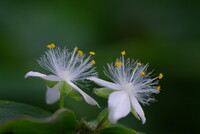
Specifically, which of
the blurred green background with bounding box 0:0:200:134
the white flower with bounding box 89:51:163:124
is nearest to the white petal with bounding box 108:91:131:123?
the white flower with bounding box 89:51:163:124

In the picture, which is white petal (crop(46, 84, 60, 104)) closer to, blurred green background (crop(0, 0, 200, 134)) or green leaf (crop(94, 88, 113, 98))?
green leaf (crop(94, 88, 113, 98))

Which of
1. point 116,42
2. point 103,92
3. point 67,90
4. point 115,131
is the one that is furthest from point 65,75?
point 116,42

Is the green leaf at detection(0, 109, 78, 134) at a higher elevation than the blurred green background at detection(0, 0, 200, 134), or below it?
below

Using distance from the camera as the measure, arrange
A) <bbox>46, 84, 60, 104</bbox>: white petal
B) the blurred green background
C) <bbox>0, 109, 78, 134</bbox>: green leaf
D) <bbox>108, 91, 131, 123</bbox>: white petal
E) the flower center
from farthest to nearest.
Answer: the blurred green background
<bbox>46, 84, 60, 104</bbox>: white petal
the flower center
<bbox>108, 91, 131, 123</bbox>: white petal
<bbox>0, 109, 78, 134</bbox>: green leaf

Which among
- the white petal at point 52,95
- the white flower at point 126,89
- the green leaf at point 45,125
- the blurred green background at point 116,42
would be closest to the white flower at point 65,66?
the white petal at point 52,95

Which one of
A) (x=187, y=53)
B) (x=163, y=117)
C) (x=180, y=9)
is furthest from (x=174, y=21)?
(x=163, y=117)

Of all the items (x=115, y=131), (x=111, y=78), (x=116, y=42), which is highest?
(x=116, y=42)

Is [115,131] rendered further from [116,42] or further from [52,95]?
[116,42]
